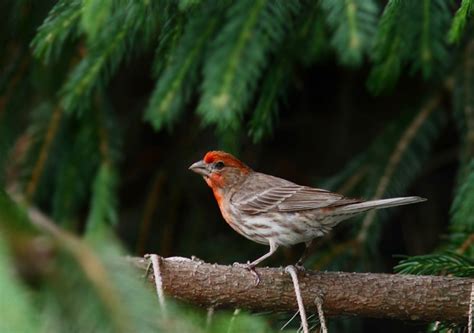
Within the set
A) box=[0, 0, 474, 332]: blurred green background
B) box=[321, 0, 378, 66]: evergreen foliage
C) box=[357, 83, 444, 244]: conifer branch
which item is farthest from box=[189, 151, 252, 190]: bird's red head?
box=[321, 0, 378, 66]: evergreen foliage

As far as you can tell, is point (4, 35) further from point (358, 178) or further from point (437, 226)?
point (437, 226)

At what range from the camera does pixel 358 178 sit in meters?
3.94

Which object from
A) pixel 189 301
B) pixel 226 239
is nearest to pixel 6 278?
pixel 189 301

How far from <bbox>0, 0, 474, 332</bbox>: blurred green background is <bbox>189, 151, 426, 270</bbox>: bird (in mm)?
213

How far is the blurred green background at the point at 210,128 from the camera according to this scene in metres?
2.05

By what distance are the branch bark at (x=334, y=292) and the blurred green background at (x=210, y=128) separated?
0.37ft

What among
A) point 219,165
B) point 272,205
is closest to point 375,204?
point 272,205

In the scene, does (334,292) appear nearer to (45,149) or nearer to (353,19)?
(353,19)

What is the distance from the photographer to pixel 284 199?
355cm

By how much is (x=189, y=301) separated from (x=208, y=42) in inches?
39.7

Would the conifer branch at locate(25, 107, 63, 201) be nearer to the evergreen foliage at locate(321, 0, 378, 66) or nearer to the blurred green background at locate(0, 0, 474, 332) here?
the blurred green background at locate(0, 0, 474, 332)

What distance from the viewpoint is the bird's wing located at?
3.33m

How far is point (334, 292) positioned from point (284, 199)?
2.81 feet

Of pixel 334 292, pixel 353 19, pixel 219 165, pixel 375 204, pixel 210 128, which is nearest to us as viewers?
pixel 353 19
